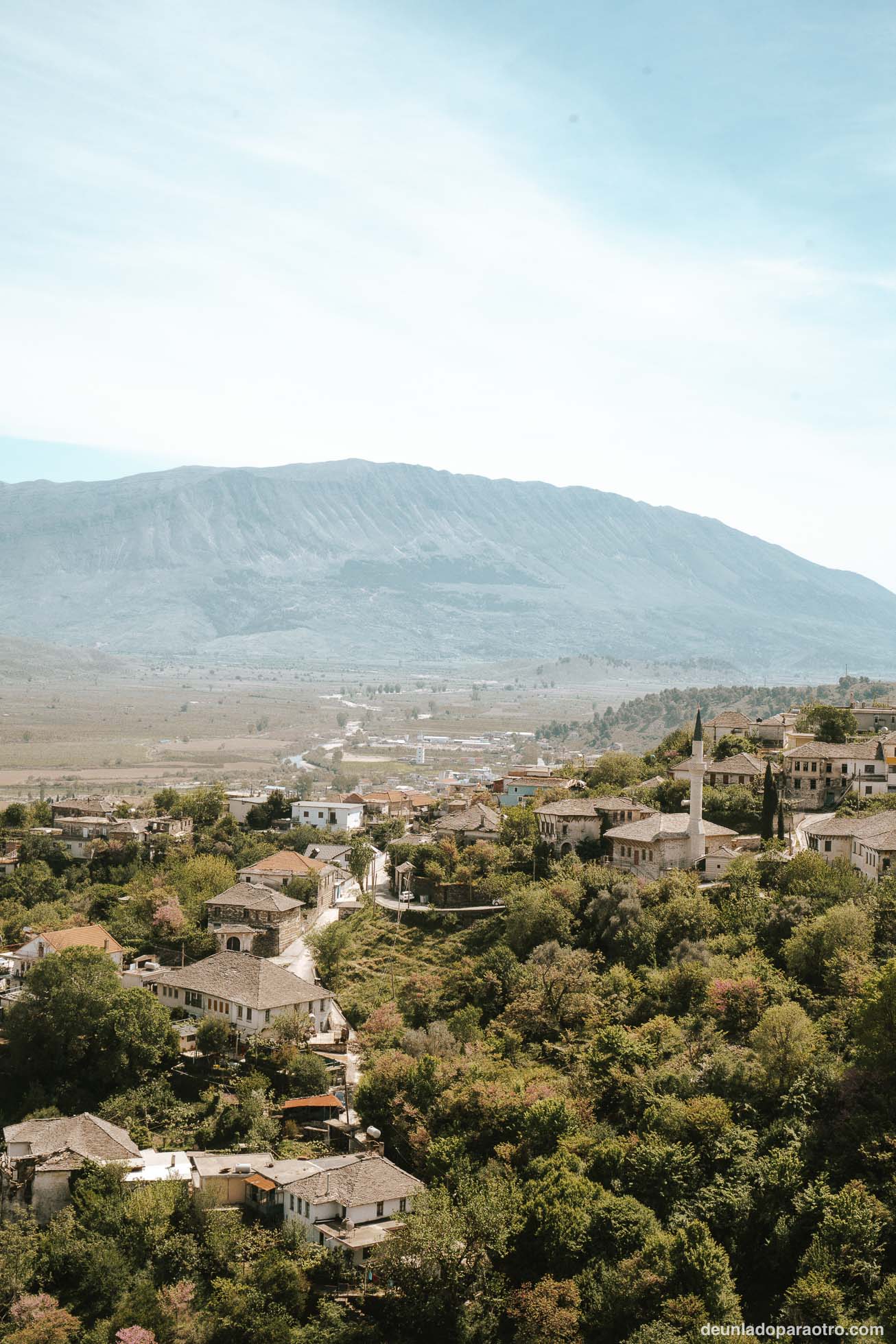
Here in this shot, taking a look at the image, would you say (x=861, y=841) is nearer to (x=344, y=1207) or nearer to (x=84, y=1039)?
(x=344, y=1207)

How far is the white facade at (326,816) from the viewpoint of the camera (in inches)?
2245

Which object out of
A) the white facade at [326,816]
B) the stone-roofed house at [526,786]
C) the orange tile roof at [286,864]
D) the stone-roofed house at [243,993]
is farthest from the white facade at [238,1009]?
the stone-roofed house at [526,786]

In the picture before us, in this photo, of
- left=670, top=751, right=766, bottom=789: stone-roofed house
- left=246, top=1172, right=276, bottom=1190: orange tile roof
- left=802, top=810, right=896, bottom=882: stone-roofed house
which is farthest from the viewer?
left=670, top=751, right=766, bottom=789: stone-roofed house

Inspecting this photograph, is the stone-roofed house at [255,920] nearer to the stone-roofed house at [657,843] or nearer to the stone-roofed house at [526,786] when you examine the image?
the stone-roofed house at [657,843]

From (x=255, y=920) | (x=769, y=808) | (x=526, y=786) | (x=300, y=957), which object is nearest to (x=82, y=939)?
(x=255, y=920)

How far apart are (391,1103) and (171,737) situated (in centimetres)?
14667

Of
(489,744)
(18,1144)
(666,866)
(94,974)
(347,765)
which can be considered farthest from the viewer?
(489,744)

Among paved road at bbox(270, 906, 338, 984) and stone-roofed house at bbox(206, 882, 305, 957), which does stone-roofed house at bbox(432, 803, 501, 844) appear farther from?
stone-roofed house at bbox(206, 882, 305, 957)

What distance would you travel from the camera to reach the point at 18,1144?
30531mm

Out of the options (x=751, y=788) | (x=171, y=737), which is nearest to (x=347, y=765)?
(x=171, y=737)

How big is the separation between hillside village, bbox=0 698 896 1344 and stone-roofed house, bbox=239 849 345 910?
0.16 metres

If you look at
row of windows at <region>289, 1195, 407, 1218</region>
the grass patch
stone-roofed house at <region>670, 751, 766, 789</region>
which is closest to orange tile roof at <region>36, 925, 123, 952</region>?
the grass patch

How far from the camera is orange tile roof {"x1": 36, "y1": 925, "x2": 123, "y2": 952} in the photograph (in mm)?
40219

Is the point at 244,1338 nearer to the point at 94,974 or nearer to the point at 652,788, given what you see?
the point at 94,974
